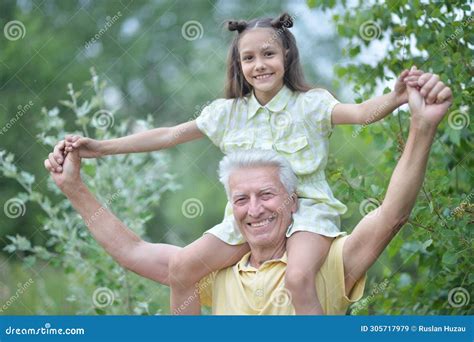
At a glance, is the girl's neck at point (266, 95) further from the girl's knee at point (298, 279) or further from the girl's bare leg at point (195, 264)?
the girl's knee at point (298, 279)

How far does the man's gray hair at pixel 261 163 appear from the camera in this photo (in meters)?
2.84

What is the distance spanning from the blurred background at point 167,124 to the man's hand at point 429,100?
26.0 inches

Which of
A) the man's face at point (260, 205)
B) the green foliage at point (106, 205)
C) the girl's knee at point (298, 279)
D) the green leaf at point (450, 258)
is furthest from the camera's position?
the green foliage at point (106, 205)

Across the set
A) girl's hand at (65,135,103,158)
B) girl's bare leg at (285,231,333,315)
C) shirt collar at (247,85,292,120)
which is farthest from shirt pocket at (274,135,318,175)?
girl's hand at (65,135,103,158)

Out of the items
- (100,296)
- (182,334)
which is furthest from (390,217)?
(100,296)

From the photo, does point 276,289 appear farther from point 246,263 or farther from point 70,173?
point 70,173

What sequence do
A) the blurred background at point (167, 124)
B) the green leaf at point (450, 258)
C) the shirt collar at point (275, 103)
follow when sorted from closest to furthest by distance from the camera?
the shirt collar at point (275, 103) < the green leaf at point (450, 258) < the blurred background at point (167, 124)

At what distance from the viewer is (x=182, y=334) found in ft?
9.71

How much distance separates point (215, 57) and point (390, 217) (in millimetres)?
3568

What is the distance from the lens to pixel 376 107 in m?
2.67

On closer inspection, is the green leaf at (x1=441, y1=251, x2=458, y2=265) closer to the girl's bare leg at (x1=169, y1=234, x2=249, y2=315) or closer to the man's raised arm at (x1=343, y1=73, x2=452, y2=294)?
the man's raised arm at (x1=343, y1=73, x2=452, y2=294)

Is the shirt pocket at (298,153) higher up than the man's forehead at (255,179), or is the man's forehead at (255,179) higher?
the shirt pocket at (298,153)

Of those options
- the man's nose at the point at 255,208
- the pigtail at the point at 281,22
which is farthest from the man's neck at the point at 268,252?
the pigtail at the point at 281,22

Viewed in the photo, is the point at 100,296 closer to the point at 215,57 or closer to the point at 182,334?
the point at 182,334
